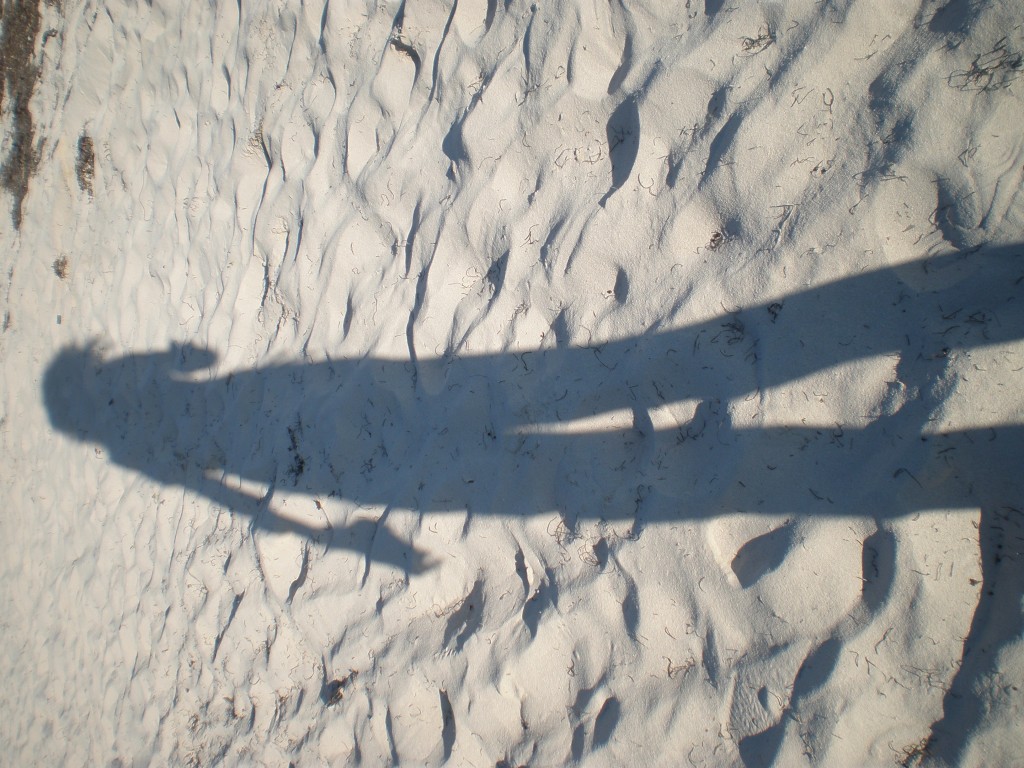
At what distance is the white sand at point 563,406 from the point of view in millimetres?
1401

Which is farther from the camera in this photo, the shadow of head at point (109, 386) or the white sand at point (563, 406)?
the shadow of head at point (109, 386)

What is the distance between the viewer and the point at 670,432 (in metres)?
1.73

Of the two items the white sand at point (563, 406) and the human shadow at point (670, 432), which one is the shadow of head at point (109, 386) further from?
the human shadow at point (670, 432)

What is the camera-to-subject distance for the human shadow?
137cm

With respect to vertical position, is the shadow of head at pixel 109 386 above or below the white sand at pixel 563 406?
below

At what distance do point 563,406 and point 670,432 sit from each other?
0.38m

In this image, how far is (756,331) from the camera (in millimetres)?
1654

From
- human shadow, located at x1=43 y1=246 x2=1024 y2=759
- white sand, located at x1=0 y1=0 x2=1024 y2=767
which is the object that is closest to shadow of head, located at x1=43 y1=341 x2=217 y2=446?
white sand, located at x1=0 y1=0 x2=1024 y2=767

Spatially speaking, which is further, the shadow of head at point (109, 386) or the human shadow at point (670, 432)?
the shadow of head at point (109, 386)

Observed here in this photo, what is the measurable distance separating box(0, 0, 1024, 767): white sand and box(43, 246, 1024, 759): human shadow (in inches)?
0.4

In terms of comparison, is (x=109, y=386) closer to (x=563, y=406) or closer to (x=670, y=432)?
(x=563, y=406)

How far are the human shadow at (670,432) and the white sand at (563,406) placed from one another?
0.04ft

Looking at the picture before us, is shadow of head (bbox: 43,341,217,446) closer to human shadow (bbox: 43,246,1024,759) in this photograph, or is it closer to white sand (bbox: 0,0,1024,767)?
white sand (bbox: 0,0,1024,767)

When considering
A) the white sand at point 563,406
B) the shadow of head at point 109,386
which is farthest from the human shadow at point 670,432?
the shadow of head at point 109,386
